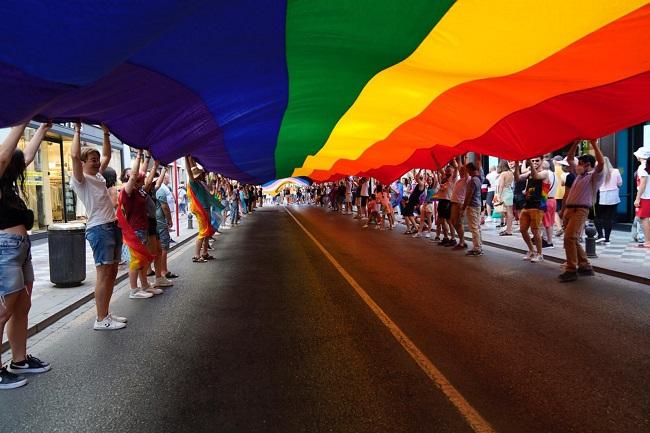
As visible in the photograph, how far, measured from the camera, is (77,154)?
188 inches

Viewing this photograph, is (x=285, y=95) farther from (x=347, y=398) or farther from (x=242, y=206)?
(x=242, y=206)

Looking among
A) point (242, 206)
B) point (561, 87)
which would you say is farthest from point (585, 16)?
point (242, 206)

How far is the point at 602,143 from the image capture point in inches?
647

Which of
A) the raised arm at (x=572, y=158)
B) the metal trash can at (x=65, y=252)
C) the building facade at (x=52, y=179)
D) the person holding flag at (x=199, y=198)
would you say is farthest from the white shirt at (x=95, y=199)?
the building facade at (x=52, y=179)

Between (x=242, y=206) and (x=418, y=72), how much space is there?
26.2 metres

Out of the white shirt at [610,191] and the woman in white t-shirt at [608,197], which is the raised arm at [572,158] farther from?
the white shirt at [610,191]

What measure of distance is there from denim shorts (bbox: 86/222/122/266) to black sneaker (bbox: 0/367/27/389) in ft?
4.90

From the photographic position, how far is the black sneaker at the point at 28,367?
14.0 ft

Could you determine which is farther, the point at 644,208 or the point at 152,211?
the point at 644,208

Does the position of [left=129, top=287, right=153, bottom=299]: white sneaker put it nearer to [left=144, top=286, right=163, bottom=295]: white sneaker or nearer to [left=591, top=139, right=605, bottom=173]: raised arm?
[left=144, top=286, right=163, bottom=295]: white sneaker

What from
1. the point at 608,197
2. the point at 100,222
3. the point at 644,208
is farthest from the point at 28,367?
the point at 608,197

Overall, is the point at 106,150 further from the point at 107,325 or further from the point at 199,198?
the point at 199,198

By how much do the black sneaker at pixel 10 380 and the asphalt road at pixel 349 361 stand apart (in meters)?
0.09

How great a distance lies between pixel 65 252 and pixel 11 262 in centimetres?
419
